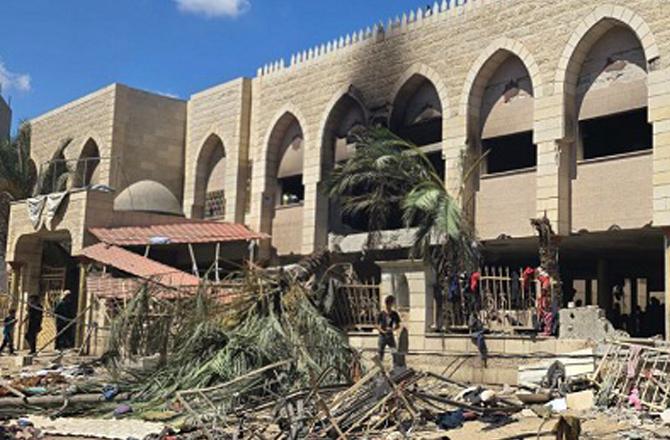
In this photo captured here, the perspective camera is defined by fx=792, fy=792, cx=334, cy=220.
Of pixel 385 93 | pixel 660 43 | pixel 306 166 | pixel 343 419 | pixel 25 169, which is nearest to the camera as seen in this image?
pixel 343 419

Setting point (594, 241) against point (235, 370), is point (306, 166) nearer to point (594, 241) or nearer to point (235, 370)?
point (594, 241)

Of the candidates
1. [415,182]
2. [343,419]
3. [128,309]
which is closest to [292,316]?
[128,309]

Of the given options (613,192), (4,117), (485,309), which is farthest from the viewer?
(4,117)

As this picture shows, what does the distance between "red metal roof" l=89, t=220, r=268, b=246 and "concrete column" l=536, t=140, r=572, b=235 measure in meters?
9.37

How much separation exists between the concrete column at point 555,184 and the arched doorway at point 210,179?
40.6 feet

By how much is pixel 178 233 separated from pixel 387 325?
1012cm

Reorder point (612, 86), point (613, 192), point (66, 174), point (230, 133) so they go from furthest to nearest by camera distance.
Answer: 1. point (66, 174)
2. point (230, 133)
3. point (612, 86)
4. point (613, 192)

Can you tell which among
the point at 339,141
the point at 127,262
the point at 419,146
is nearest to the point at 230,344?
the point at 127,262

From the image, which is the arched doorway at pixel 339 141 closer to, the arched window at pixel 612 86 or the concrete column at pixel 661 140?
the arched window at pixel 612 86

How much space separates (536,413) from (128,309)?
21.8 ft

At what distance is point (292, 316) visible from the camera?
1216cm

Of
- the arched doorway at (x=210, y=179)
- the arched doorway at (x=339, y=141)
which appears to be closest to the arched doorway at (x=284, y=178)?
the arched doorway at (x=339, y=141)

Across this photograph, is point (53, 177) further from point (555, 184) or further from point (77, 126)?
point (555, 184)

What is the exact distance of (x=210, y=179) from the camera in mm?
27266
